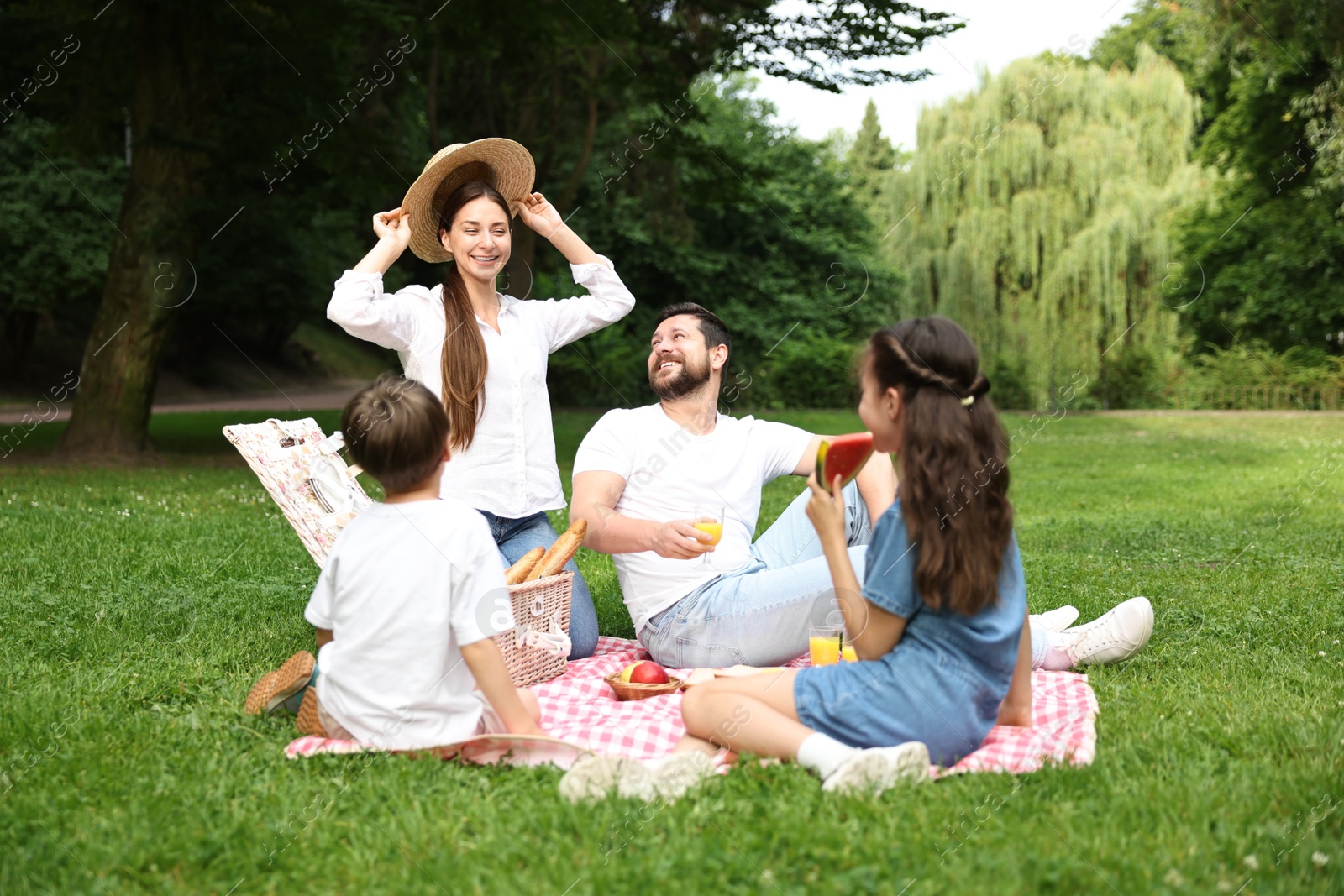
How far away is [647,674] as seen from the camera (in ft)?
13.5

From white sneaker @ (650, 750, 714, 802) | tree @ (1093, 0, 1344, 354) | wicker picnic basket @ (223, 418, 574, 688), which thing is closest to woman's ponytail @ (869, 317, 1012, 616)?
white sneaker @ (650, 750, 714, 802)

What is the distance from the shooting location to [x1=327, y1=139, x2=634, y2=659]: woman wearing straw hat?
14.7 ft

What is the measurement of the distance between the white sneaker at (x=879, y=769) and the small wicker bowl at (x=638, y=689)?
3.69 feet

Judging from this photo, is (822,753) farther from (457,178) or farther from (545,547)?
(457,178)

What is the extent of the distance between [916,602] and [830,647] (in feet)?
3.02

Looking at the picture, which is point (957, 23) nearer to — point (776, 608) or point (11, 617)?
point (776, 608)

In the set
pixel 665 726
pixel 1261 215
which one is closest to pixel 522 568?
pixel 665 726

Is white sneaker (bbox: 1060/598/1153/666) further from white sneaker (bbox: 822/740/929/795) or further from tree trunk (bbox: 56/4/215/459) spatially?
tree trunk (bbox: 56/4/215/459)

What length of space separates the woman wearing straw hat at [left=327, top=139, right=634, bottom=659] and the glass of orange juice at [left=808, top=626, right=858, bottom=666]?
1120 mm

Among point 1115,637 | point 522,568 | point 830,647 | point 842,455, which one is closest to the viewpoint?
point 842,455

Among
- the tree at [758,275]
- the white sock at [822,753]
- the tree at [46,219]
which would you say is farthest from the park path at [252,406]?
the white sock at [822,753]

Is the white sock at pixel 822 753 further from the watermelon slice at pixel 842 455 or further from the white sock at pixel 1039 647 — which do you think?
the white sock at pixel 1039 647

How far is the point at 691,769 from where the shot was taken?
3064 mm

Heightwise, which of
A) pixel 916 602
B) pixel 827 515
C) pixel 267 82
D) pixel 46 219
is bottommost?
pixel 916 602
